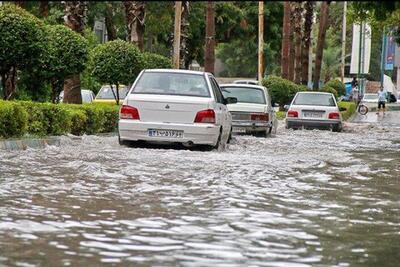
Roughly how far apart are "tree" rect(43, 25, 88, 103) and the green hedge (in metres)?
1.07

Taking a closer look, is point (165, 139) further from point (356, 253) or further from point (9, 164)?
point (356, 253)

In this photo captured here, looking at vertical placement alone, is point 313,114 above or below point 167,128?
below

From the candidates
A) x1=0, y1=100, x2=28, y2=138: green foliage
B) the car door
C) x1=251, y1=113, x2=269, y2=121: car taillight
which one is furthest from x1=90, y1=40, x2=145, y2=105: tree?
x1=0, y1=100, x2=28, y2=138: green foliage

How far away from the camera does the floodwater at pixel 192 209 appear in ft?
20.8

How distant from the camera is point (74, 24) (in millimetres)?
22172

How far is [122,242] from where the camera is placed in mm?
6645

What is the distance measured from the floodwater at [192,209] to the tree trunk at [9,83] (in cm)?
447

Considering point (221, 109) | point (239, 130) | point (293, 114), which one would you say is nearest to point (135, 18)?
point (293, 114)

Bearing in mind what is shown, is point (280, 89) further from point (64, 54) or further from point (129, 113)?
point (129, 113)

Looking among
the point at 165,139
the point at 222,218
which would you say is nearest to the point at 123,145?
the point at 165,139

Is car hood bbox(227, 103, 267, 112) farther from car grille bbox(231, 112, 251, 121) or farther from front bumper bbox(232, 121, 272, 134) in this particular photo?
front bumper bbox(232, 121, 272, 134)

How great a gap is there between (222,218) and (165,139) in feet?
22.3

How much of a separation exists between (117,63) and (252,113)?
3.87 metres

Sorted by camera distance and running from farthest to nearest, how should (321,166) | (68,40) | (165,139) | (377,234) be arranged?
(68,40) < (165,139) < (321,166) < (377,234)
